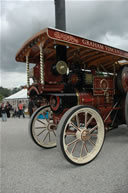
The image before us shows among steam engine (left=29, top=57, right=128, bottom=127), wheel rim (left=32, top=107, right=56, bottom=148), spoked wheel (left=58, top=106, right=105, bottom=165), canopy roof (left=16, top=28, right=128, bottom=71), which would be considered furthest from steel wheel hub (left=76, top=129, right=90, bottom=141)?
canopy roof (left=16, top=28, right=128, bottom=71)

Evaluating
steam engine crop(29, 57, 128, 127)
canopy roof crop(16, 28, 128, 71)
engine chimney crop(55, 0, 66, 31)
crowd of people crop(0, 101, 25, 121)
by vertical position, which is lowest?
crowd of people crop(0, 101, 25, 121)

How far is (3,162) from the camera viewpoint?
7.75 ft

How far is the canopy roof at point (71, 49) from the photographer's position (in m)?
2.15

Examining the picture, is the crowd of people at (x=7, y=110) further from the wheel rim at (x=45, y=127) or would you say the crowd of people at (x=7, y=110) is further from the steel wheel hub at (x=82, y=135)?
the steel wheel hub at (x=82, y=135)

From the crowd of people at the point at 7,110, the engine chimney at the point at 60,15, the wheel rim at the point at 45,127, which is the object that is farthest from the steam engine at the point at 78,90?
the crowd of people at the point at 7,110

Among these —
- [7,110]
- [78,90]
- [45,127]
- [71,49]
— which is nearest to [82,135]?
[78,90]

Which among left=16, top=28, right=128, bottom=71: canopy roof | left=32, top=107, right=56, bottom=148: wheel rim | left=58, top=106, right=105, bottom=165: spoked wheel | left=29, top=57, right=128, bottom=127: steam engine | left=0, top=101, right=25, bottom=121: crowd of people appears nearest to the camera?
left=58, top=106, right=105, bottom=165: spoked wheel

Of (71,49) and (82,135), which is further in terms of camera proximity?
(71,49)

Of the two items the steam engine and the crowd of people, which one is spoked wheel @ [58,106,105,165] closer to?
the steam engine

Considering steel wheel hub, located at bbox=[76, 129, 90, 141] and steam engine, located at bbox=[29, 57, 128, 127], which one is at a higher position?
steam engine, located at bbox=[29, 57, 128, 127]

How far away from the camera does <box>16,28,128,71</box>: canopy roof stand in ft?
7.05

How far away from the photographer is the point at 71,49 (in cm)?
285

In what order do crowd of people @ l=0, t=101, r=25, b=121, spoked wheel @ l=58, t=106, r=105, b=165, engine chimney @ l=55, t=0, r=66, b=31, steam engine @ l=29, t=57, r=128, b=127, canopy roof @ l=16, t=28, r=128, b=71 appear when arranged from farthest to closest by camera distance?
crowd of people @ l=0, t=101, r=25, b=121
engine chimney @ l=55, t=0, r=66, b=31
steam engine @ l=29, t=57, r=128, b=127
canopy roof @ l=16, t=28, r=128, b=71
spoked wheel @ l=58, t=106, r=105, b=165

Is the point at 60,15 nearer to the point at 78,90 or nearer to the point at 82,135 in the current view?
the point at 78,90
